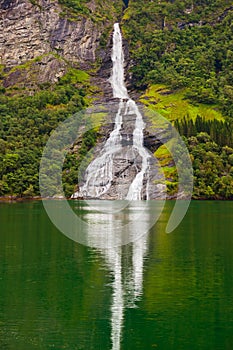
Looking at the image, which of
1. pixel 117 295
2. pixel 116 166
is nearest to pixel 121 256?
pixel 117 295

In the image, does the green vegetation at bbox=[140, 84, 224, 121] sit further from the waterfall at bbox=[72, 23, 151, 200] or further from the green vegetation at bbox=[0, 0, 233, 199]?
the waterfall at bbox=[72, 23, 151, 200]

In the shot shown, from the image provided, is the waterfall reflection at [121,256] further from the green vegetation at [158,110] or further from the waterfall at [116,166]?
the green vegetation at [158,110]

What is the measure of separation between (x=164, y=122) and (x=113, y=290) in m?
113

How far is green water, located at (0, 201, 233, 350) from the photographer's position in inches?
913

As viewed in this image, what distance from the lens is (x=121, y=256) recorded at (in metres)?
43.2

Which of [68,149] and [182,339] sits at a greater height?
[68,149]

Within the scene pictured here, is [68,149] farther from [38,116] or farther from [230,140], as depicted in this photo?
[230,140]

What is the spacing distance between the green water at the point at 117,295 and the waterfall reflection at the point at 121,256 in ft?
0.25

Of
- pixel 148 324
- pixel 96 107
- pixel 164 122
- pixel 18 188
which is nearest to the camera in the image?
pixel 148 324

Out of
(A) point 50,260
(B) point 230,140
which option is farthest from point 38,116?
(A) point 50,260

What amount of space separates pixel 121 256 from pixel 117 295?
42.3 ft

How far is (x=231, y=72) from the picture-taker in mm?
180875

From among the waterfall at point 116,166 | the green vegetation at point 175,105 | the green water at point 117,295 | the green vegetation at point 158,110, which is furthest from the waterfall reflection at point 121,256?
the green vegetation at point 175,105

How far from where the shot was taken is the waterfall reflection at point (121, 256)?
27.8 m
